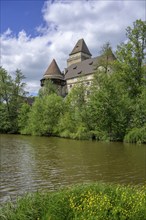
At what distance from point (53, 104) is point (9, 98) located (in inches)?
580

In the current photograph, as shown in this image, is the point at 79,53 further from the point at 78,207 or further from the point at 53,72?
the point at 78,207

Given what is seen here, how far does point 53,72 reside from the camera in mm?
71812

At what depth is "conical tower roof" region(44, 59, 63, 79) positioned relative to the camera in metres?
71.1

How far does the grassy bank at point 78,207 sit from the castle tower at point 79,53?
7269 centimetres

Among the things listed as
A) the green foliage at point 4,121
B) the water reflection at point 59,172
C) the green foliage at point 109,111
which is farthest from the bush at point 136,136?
the green foliage at point 4,121

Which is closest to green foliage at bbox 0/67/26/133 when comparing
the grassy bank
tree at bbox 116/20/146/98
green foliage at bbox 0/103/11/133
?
green foliage at bbox 0/103/11/133

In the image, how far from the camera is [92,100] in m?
36.5

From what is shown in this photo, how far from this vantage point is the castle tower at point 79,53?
77.6m

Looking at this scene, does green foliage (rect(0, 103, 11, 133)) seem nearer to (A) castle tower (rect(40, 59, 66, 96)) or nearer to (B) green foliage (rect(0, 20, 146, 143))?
(B) green foliage (rect(0, 20, 146, 143))

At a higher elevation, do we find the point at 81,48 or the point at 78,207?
the point at 81,48

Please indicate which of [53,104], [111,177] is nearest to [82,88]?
[53,104]

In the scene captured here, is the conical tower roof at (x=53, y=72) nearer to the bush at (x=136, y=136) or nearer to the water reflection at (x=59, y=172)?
the bush at (x=136, y=136)

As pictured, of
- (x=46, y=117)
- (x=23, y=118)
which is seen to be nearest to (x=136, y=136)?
(x=46, y=117)

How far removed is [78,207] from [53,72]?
6798 cm
